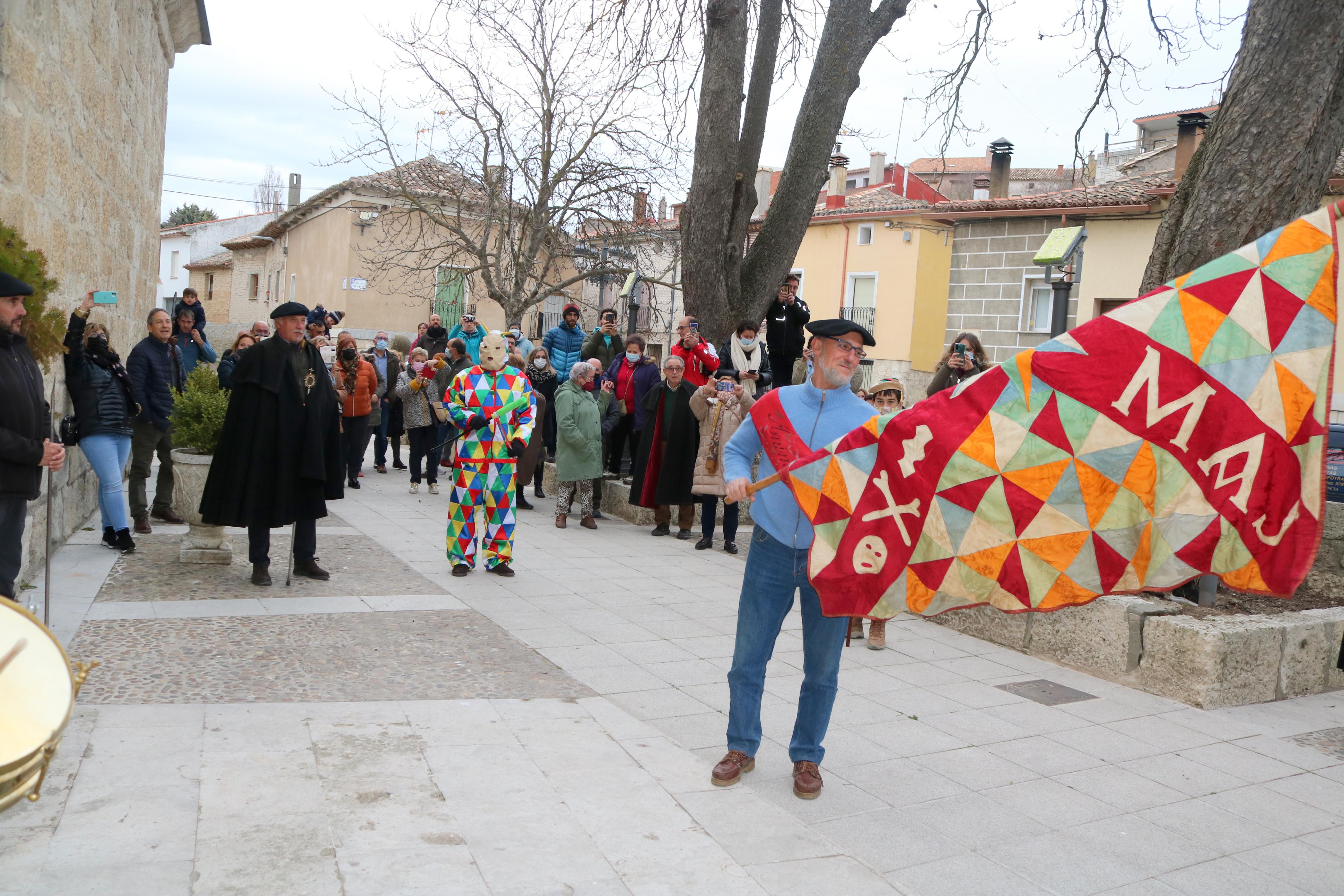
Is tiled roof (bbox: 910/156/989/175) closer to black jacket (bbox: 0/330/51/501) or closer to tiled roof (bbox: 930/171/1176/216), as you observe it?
tiled roof (bbox: 930/171/1176/216)

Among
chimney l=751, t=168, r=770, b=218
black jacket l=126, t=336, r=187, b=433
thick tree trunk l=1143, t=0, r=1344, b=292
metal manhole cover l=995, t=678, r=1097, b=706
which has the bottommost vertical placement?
metal manhole cover l=995, t=678, r=1097, b=706

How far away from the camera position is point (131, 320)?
12.7 metres

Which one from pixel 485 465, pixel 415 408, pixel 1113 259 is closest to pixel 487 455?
pixel 485 465

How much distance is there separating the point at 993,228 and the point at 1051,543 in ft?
95.1

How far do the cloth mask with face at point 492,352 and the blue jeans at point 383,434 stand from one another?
742cm

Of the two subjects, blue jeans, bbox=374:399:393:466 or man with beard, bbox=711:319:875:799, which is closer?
man with beard, bbox=711:319:875:799

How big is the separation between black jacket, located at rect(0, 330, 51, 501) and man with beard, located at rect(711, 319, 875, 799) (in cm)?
323

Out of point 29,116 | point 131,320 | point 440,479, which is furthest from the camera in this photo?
point 440,479

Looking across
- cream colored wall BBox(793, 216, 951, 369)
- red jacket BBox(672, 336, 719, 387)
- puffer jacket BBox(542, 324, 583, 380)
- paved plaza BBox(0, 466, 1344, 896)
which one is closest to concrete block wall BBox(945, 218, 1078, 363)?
cream colored wall BBox(793, 216, 951, 369)

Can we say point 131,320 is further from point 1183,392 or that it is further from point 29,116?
point 1183,392

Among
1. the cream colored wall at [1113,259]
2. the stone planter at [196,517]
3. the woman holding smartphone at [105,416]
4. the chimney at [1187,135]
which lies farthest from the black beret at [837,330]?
the chimney at [1187,135]

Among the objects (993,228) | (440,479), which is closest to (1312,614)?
(440,479)

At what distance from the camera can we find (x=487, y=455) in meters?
8.77

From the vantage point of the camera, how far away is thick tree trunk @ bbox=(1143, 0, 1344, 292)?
24.9ft
